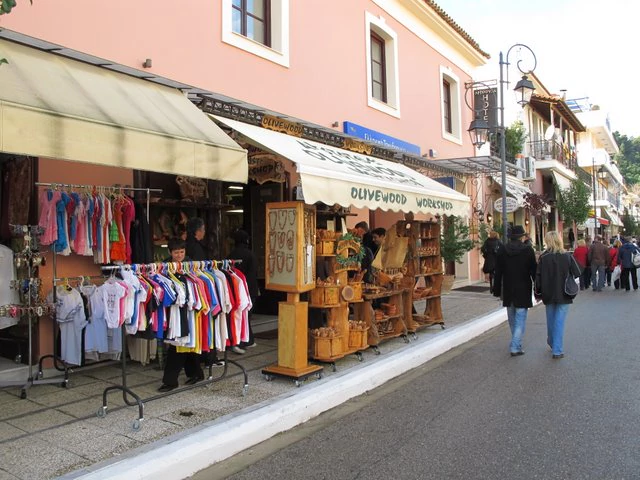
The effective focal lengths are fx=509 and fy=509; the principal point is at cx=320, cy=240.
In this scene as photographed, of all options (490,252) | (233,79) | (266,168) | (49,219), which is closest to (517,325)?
(266,168)

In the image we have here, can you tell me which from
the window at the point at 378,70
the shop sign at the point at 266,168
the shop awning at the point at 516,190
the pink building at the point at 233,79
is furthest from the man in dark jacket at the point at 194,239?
the shop awning at the point at 516,190

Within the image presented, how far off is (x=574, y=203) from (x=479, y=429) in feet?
79.9

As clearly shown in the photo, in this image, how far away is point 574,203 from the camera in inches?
1013

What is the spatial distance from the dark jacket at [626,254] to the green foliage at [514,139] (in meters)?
5.57

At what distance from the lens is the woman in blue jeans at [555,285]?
7137 mm

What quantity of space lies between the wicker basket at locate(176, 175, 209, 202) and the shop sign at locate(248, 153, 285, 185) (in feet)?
3.30

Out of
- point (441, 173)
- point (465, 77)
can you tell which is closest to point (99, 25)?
point (441, 173)

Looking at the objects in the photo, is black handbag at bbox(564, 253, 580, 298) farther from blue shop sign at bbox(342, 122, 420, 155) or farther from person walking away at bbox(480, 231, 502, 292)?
person walking away at bbox(480, 231, 502, 292)

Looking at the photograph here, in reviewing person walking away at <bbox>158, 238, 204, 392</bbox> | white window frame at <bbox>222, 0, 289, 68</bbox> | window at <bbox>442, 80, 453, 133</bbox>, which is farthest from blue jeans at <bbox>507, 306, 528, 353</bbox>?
window at <bbox>442, 80, 453, 133</bbox>

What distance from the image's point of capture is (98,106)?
15.1ft

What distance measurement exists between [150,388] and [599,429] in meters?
4.39

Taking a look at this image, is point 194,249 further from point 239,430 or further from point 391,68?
point 391,68

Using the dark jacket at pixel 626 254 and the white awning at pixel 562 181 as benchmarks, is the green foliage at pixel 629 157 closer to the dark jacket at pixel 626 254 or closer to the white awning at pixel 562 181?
the white awning at pixel 562 181

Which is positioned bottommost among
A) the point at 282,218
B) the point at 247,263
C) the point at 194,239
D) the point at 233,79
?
the point at 247,263
